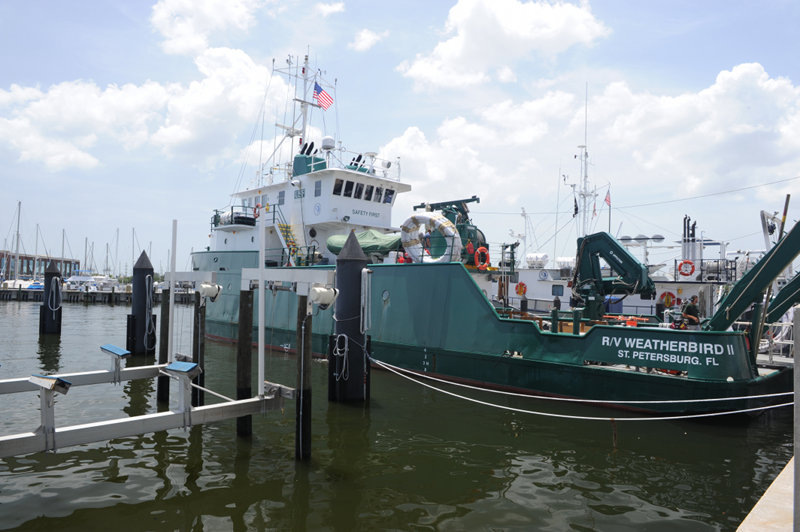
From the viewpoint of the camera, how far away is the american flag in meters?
20.3

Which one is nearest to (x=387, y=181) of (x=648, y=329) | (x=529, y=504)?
(x=648, y=329)

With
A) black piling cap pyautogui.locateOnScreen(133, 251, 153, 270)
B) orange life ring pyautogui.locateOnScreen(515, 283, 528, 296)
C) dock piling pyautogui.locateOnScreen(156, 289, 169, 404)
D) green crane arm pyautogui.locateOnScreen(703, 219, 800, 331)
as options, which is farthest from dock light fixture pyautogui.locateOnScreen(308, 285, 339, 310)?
orange life ring pyautogui.locateOnScreen(515, 283, 528, 296)

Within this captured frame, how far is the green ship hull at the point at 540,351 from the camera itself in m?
8.80

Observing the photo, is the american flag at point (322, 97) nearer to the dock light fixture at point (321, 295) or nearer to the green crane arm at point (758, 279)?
the dock light fixture at point (321, 295)

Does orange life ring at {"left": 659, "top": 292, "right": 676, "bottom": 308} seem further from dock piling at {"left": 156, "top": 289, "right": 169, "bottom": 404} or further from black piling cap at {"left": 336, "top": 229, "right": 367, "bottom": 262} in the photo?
dock piling at {"left": 156, "top": 289, "right": 169, "bottom": 404}

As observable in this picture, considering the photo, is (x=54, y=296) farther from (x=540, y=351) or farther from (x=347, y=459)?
(x=540, y=351)

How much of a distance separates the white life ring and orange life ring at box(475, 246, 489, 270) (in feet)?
2.36

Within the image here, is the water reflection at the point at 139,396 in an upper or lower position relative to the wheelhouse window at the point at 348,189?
lower

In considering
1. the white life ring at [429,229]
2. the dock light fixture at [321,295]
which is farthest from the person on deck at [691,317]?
the dock light fixture at [321,295]

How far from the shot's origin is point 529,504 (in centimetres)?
579

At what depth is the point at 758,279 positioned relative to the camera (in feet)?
29.0

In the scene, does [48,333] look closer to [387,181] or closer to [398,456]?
[387,181]

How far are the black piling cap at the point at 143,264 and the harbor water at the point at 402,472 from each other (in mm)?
6072

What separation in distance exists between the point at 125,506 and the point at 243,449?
193 cm
